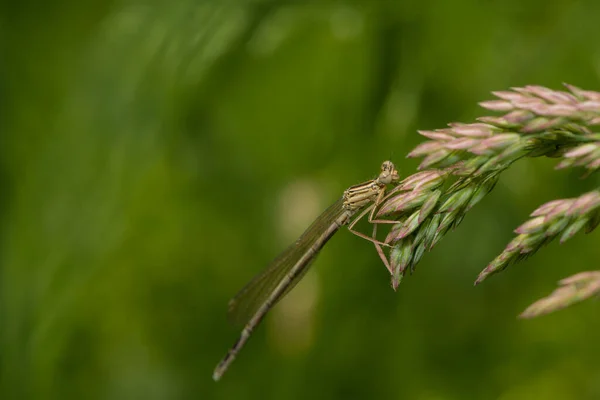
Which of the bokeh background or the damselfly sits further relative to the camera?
the bokeh background

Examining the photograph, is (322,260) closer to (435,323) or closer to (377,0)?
(435,323)

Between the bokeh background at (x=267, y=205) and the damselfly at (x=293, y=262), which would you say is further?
the bokeh background at (x=267, y=205)

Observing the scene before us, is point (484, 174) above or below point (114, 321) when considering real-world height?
above

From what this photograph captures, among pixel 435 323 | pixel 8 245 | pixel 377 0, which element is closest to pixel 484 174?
pixel 435 323

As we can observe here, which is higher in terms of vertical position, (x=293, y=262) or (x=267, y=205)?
(x=267, y=205)
